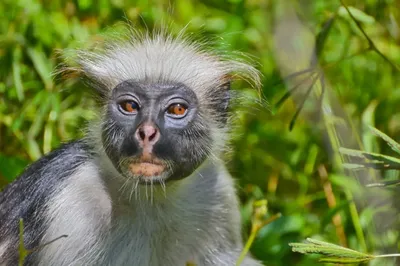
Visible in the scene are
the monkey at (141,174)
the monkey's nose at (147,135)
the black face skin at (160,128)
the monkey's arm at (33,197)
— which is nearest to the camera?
the monkey's nose at (147,135)

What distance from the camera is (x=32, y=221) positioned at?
4535 mm

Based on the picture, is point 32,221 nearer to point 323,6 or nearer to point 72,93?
point 72,93

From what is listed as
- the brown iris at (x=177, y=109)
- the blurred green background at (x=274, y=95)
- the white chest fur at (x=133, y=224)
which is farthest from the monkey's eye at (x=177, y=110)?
the blurred green background at (x=274, y=95)

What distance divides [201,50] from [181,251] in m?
1.16

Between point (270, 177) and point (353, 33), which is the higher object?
point (353, 33)

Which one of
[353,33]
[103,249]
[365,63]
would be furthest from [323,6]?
[103,249]

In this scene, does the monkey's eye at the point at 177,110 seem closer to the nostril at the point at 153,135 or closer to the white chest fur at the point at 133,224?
the nostril at the point at 153,135

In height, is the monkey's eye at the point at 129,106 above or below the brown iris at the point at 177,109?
above

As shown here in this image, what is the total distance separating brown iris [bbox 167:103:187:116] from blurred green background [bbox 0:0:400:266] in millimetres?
799

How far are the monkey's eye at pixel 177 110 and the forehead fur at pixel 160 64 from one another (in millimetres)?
183

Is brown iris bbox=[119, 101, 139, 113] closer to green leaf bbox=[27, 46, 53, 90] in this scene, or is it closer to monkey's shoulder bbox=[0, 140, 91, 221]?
monkey's shoulder bbox=[0, 140, 91, 221]

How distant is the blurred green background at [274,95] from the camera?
5.44 metres

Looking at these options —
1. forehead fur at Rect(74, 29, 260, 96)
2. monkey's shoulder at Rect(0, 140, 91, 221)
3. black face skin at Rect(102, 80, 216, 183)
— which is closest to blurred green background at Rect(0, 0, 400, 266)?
forehead fur at Rect(74, 29, 260, 96)

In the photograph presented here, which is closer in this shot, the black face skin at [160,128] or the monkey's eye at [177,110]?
the black face skin at [160,128]
